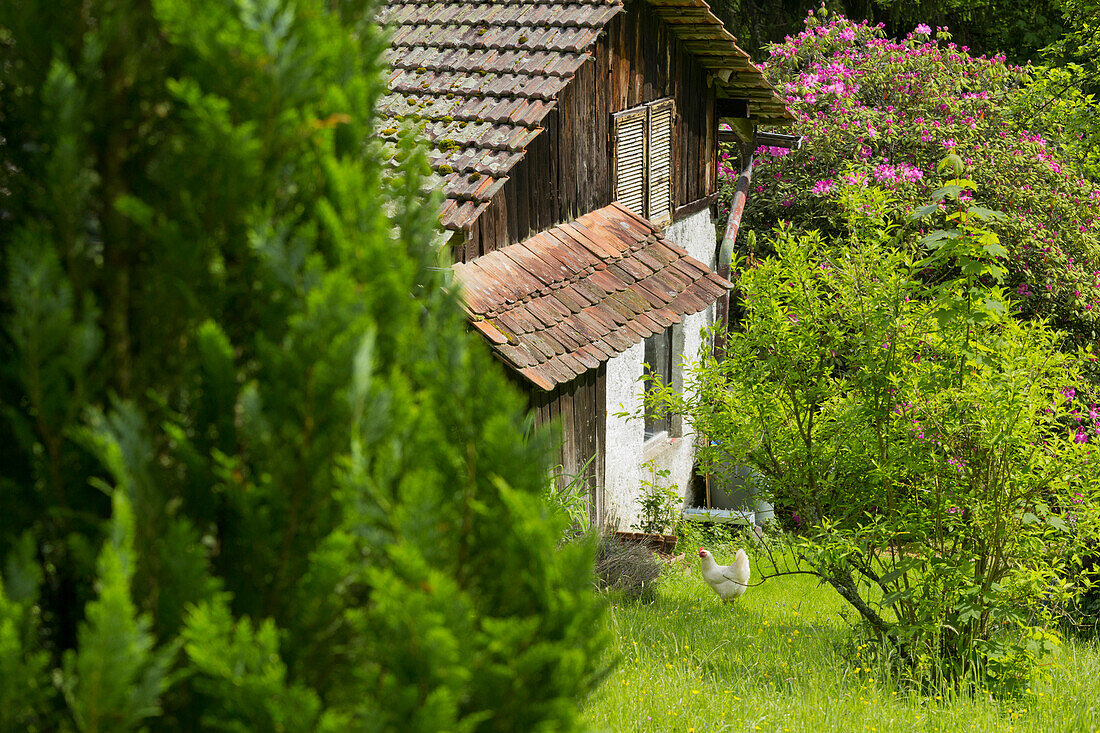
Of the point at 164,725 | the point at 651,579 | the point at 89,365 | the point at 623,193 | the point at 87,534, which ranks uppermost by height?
the point at 623,193

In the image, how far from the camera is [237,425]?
184 cm

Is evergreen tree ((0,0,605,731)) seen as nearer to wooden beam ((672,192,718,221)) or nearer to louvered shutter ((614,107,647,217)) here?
louvered shutter ((614,107,647,217))

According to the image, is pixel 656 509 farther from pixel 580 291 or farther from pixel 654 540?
pixel 580 291

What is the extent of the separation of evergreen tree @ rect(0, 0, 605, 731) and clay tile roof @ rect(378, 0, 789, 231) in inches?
221

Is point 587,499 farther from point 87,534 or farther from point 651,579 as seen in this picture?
point 87,534

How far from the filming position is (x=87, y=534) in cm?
185

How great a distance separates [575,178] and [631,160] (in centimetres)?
140

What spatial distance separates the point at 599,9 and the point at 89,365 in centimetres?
839

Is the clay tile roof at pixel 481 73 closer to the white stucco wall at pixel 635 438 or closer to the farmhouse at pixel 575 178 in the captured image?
the farmhouse at pixel 575 178

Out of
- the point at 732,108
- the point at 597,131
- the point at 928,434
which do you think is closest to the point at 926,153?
the point at 732,108

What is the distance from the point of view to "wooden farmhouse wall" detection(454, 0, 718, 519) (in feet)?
29.0

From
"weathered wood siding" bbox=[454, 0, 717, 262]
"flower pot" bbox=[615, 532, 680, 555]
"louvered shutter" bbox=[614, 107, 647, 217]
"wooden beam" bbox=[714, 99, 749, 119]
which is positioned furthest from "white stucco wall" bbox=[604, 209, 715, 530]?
"wooden beam" bbox=[714, 99, 749, 119]

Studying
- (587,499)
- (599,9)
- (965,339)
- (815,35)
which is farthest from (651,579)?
(815,35)

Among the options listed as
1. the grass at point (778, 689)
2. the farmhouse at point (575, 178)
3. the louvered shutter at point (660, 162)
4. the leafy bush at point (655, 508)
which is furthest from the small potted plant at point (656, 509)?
the grass at point (778, 689)
